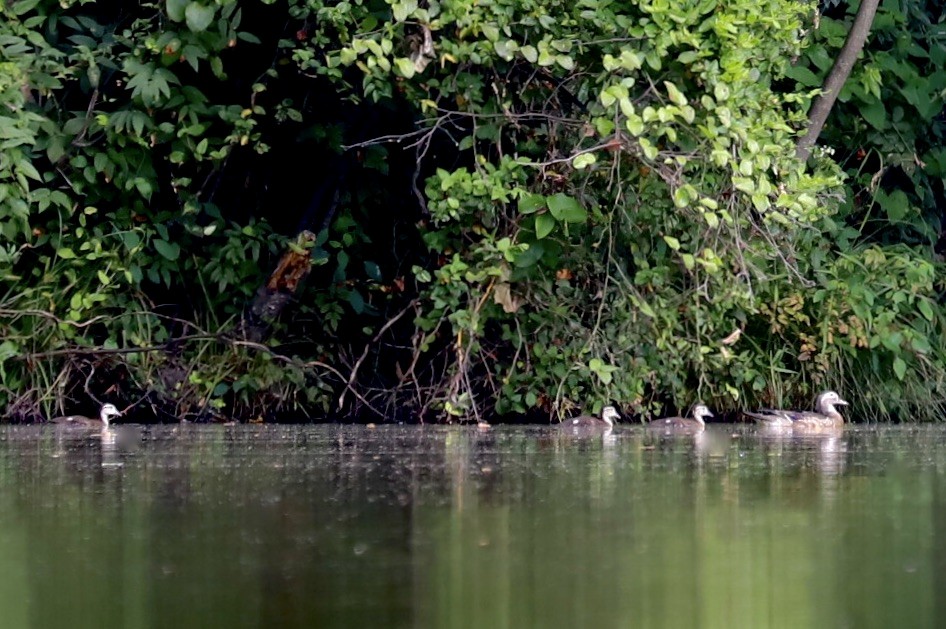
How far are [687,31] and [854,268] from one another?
3.13 m

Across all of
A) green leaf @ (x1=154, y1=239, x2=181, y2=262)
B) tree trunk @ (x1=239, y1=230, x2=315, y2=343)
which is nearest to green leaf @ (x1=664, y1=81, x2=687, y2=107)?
tree trunk @ (x1=239, y1=230, x2=315, y2=343)

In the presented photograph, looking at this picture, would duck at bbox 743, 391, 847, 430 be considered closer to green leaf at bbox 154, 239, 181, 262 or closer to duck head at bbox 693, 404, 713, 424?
duck head at bbox 693, 404, 713, 424

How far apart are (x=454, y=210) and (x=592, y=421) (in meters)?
1.63

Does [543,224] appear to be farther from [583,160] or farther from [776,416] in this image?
[776,416]

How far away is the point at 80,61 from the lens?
11227 mm

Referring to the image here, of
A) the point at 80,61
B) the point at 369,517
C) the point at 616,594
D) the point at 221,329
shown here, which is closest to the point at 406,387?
the point at 221,329

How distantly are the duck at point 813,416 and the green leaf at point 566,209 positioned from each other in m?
1.99

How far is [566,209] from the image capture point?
10.5 metres

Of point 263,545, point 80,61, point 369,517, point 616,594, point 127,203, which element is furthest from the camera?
point 127,203

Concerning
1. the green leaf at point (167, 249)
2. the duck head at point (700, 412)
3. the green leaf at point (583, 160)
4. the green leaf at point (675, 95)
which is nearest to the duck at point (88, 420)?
the green leaf at point (167, 249)

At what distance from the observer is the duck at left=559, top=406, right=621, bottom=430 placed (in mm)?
10949

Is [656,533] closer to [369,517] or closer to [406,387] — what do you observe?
[369,517]

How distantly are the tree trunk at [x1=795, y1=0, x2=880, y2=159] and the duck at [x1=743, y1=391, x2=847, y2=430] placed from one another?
1.84 metres

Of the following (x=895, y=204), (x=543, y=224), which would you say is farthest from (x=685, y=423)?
(x=895, y=204)
